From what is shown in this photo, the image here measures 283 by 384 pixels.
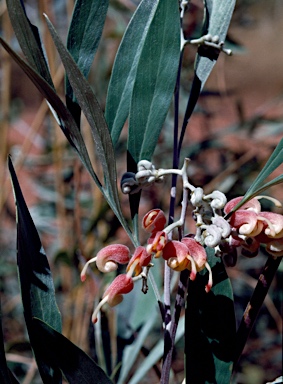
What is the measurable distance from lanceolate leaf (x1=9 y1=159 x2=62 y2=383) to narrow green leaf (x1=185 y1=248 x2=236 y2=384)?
0.32 feet

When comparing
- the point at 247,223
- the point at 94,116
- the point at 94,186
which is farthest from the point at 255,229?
the point at 94,186

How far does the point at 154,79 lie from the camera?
1.29ft

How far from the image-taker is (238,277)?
1243mm

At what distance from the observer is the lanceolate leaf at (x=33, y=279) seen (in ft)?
1.23

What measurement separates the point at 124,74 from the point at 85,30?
1.8 inches

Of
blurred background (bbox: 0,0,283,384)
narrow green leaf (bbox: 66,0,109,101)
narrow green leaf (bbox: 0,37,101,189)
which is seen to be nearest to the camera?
narrow green leaf (bbox: 0,37,101,189)

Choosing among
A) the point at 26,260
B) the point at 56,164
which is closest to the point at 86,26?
the point at 26,260

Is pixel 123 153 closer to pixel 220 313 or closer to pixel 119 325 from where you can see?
pixel 119 325

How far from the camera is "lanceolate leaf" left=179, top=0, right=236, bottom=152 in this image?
43cm

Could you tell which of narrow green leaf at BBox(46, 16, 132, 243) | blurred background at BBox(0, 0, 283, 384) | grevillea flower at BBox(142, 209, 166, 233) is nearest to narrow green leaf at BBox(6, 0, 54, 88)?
narrow green leaf at BBox(46, 16, 132, 243)

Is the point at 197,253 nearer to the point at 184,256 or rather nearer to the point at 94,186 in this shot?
the point at 184,256

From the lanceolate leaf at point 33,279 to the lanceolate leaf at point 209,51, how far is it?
0.49 ft

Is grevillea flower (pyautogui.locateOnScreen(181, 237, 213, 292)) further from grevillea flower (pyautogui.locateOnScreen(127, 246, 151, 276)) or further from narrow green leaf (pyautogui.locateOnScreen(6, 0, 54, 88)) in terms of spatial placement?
narrow green leaf (pyautogui.locateOnScreen(6, 0, 54, 88))

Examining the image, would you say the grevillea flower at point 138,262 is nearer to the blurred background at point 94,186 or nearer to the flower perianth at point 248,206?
the flower perianth at point 248,206
